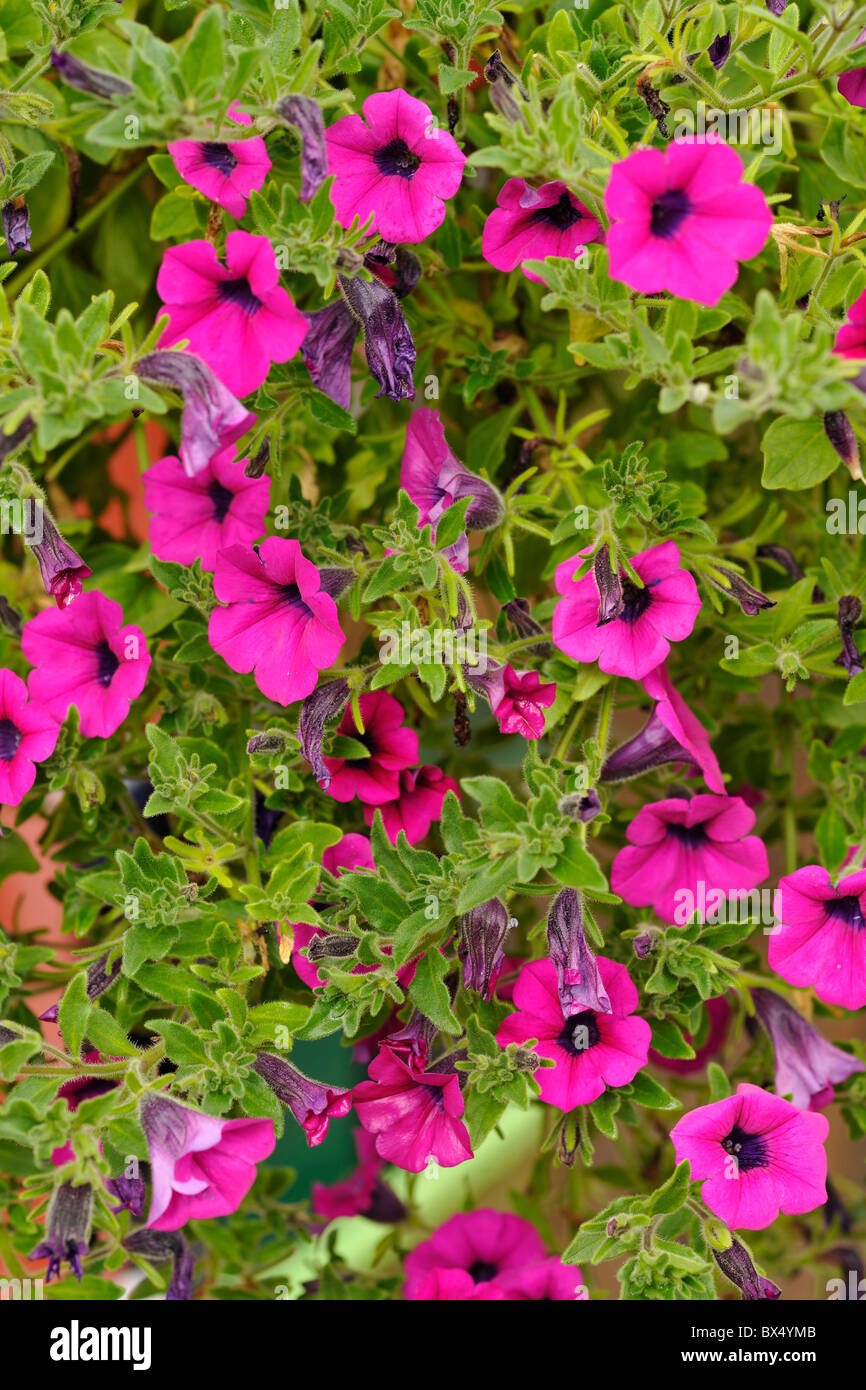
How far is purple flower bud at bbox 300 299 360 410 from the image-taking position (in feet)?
2.30

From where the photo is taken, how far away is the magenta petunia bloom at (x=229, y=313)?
2.14ft

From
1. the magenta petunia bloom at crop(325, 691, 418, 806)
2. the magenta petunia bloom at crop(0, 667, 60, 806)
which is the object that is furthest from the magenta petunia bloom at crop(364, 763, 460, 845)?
the magenta petunia bloom at crop(0, 667, 60, 806)

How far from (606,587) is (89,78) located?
37 cm

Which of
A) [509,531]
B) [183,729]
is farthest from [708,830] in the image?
[183,729]

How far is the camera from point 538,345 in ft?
3.06

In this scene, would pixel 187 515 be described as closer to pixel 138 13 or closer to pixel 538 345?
pixel 538 345

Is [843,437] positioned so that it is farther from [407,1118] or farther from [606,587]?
[407,1118]

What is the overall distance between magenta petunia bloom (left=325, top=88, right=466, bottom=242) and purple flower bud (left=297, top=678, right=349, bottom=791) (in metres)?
0.28

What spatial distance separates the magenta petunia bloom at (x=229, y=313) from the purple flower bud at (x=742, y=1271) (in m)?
0.60

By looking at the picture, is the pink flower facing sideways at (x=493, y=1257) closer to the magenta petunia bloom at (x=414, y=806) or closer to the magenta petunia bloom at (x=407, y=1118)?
the magenta petunia bloom at (x=407, y=1118)

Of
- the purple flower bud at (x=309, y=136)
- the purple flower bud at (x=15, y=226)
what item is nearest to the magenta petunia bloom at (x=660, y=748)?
the purple flower bud at (x=309, y=136)

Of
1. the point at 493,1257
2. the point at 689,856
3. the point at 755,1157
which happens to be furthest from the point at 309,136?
the point at 493,1257

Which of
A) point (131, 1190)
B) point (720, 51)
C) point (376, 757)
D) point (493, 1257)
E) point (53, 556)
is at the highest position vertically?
point (720, 51)

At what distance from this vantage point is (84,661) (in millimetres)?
798
